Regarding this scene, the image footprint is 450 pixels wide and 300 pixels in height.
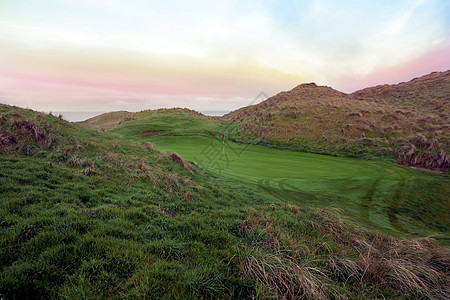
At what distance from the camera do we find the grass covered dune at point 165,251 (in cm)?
278

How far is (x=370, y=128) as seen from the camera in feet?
86.1

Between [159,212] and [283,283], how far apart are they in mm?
3831

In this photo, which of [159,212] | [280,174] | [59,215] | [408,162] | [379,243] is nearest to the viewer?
[59,215]

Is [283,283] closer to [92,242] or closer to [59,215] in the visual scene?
[92,242]

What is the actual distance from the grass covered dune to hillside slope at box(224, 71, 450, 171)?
17.3 metres

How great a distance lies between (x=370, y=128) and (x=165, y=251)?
1223 inches

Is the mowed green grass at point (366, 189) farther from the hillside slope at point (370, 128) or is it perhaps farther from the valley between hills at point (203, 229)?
the hillside slope at point (370, 128)

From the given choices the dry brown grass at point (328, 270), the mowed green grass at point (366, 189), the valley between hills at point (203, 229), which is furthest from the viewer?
the mowed green grass at point (366, 189)

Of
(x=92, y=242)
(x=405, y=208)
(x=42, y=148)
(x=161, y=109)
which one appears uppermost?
(x=161, y=109)

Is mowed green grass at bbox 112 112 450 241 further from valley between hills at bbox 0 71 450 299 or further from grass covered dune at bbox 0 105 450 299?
grass covered dune at bbox 0 105 450 299

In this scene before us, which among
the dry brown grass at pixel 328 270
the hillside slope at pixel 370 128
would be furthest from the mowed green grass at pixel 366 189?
the hillside slope at pixel 370 128

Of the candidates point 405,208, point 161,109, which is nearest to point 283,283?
point 405,208

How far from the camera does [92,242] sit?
11.5 ft

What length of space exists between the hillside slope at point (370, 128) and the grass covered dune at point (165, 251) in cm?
1733
